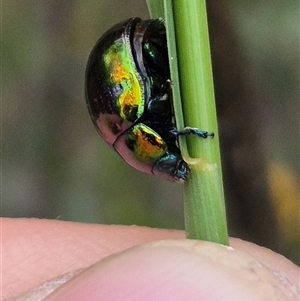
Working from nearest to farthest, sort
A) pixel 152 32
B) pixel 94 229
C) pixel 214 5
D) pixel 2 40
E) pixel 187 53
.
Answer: pixel 187 53, pixel 152 32, pixel 214 5, pixel 94 229, pixel 2 40

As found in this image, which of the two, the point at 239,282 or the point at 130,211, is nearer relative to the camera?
the point at 239,282

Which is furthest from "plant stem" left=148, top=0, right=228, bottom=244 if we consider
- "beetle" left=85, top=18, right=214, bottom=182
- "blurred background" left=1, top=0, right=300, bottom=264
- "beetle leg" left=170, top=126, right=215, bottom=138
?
"blurred background" left=1, top=0, right=300, bottom=264

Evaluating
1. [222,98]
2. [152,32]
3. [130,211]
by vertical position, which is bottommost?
[130,211]

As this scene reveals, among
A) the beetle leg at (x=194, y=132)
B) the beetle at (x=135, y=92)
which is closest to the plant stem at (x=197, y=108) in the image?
the beetle leg at (x=194, y=132)

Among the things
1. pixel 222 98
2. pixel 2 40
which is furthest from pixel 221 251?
pixel 2 40

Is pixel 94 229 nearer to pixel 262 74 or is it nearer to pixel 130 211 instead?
pixel 130 211

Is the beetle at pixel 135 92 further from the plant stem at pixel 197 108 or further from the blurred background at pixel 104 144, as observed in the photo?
the blurred background at pixel 104 144
